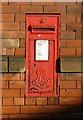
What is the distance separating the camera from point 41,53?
495cm

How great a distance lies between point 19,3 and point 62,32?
86 cm

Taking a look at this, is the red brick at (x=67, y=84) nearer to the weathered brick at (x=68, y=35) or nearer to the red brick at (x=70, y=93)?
the red brick at (x=70, y=93)

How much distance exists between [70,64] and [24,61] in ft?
2.49

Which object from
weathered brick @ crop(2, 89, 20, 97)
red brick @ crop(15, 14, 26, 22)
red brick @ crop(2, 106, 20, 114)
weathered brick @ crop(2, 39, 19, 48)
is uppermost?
red brick @ crop(15, 14, 26, 22)

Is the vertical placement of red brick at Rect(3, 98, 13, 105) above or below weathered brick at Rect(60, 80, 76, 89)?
below

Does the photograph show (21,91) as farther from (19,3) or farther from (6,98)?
(19,3)

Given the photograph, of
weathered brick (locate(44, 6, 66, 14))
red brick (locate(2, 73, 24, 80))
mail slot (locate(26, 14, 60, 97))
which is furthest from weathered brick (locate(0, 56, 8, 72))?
weathered brick (locate(44, 6, 66, 14))

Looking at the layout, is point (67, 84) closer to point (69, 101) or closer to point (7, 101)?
point (69, 101)

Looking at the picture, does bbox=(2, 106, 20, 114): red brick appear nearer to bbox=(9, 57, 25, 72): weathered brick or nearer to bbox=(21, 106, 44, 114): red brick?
bbox=(21, 106, 44, 114): red brick

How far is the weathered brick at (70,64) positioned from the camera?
4922mm

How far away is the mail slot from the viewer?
16.2 ft

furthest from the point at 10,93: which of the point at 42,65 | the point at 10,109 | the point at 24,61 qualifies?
the point at 42,65

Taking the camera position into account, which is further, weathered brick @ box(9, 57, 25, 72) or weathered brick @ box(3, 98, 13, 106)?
weathered brick @ box(3, 98, 13, 106)

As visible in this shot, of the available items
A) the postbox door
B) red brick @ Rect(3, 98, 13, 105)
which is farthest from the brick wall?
the postbox door
